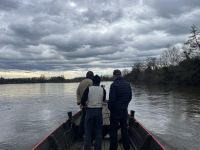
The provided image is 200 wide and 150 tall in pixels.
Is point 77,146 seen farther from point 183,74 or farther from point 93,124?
point 183,74

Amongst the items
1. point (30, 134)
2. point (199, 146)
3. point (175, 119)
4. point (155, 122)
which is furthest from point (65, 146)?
point (175, 119)

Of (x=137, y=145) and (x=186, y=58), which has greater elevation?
(x=186, y=58)

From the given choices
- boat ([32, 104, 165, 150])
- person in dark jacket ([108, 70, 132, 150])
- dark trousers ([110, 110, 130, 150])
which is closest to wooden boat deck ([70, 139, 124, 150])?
boat ([32, 104, 165, 150])

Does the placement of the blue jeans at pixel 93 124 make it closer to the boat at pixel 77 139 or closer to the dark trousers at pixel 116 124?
the dark trousers at pixel 116 124

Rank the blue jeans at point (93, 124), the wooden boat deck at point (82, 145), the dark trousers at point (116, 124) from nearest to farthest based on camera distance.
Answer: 1. the blue jeans at point (93, 124)
2. the dark trousers at point (116, 124)
3. the wooden boat deck at point (82, 145)

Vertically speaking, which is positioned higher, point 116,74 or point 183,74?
point 183,74

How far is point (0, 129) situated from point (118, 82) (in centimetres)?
1717

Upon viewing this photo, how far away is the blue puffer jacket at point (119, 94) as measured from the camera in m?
8.20

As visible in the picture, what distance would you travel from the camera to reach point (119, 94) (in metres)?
8.30

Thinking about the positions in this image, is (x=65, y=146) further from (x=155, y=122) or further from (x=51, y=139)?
(x=155, y=122)

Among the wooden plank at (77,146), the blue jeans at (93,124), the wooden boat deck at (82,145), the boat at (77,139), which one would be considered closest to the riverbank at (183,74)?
the boat at (77,139)

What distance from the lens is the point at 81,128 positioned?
31.5ft

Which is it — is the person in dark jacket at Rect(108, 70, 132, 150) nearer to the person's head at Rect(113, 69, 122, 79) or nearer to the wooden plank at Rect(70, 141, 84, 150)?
the person's head at Rect(113, 69, 122, 79)

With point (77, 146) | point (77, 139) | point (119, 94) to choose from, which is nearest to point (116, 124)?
point (119, 94)
